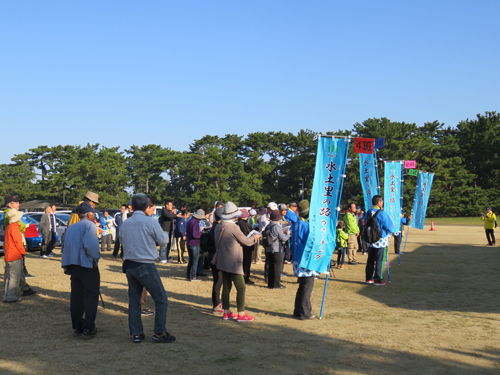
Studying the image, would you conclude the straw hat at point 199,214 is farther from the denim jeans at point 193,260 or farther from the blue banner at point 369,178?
the blue banner at point 369,178

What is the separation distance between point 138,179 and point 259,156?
731 inches

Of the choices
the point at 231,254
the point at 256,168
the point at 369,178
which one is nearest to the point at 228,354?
the point at 231,254

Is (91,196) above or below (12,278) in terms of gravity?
above

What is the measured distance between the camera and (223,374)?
14.7ft

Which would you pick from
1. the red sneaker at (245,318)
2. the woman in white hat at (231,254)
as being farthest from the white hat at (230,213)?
the red sneaker at (245,318)

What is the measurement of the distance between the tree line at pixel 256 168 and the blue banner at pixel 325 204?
45485 mm

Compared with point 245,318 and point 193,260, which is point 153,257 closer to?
point 245,318

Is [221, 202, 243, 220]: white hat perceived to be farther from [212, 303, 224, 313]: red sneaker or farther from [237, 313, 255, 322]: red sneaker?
[212, 303, 224, 313]: red sneaker

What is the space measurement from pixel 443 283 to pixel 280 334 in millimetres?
5733

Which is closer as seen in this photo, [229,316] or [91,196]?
[91,196]

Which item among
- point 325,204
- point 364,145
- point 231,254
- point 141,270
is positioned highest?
point 364,145

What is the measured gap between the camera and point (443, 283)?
396 inches

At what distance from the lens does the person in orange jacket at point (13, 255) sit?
7.73 meters

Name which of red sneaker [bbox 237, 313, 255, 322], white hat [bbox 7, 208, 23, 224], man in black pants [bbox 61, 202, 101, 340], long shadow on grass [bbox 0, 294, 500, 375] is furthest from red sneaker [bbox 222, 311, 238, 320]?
white hat [bbox 7, 208, 23, 224]
